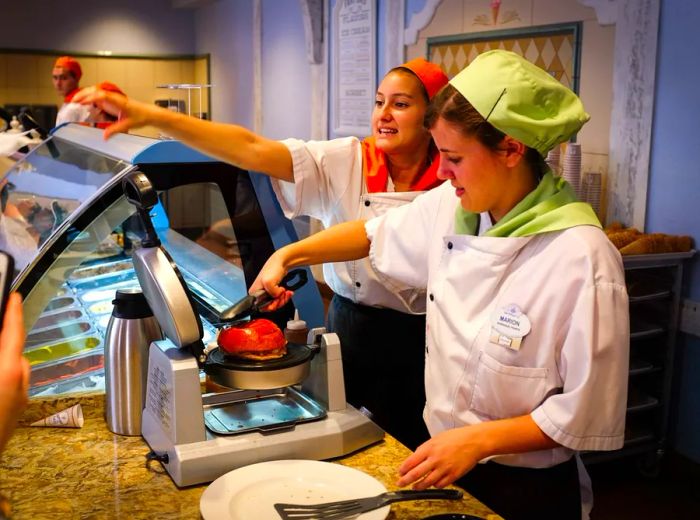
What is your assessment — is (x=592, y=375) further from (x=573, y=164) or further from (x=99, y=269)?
(x=573, y=164)

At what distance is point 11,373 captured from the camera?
88cm

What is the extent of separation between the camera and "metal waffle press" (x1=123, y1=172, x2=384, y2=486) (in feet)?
5.22

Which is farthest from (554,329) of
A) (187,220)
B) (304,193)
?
(187,220)

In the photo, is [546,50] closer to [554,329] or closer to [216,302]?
[216,302]

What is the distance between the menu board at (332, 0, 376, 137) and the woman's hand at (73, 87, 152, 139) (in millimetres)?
4900

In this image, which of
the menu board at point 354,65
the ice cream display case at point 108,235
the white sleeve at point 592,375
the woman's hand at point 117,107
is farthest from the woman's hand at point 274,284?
the menu board at point 354,65

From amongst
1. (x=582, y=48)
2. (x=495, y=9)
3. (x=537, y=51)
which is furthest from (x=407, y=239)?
(x=495, y=9)

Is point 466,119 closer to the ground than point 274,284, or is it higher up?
higher up

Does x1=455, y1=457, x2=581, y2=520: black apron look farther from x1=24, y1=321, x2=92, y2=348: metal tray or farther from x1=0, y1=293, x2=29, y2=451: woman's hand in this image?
x1=24, y1=321, x2=92, y2=348: metal tray

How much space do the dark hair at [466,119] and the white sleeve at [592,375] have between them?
34 cm

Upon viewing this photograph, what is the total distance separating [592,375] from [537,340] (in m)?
0.13

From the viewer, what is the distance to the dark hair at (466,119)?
157 cm

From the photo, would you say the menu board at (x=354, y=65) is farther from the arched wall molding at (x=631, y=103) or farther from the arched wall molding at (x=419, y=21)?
the arched wall molding at (x=631, y=103)

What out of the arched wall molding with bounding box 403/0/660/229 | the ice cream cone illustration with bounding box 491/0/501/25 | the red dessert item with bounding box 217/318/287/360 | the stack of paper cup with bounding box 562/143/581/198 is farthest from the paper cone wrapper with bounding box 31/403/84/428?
the ice cream cone illustration with bounding box 491/0/501/25
